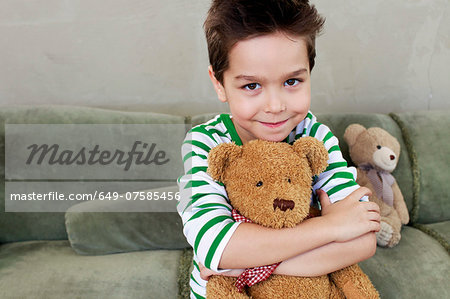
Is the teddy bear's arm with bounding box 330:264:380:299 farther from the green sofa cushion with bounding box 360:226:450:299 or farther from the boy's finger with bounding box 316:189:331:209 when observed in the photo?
the green sofa cushion with bounding box 360:226:450:299

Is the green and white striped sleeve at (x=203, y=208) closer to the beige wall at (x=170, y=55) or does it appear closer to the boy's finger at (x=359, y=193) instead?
the boy's finger at (x=359, y=193)

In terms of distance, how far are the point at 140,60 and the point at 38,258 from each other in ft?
2.89

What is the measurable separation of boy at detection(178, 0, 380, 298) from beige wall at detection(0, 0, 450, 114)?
85cm

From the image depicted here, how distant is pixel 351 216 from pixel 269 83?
321 millimetres

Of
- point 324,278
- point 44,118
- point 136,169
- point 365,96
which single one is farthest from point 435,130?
point 44,118

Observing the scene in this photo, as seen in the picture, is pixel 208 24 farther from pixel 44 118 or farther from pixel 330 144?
pixel 44 118

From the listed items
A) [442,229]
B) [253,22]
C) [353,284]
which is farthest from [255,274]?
[442,229]

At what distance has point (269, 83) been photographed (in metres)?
0.81

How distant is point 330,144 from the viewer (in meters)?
0.96

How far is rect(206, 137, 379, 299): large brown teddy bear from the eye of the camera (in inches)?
28.6

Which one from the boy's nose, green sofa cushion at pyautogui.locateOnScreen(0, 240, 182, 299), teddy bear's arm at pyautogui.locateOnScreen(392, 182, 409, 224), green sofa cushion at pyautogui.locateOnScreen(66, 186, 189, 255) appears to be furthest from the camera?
teddy bear's arm at pyautogui.locateOnScreen(392, 182, 409, 224)
